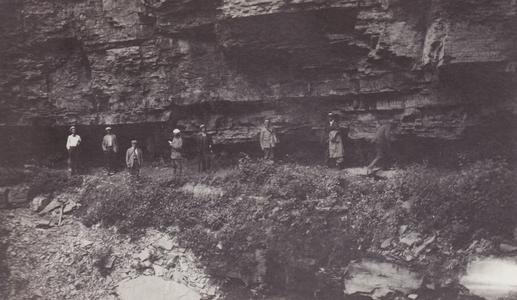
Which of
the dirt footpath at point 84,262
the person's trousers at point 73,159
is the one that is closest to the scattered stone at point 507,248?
the dirt footpath at point 84,262

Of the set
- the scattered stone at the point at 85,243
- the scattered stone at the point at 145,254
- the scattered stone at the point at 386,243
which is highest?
the scattered stone at the point at 386,243

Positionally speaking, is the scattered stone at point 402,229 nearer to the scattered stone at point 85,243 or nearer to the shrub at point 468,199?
the shrub at point 468,199

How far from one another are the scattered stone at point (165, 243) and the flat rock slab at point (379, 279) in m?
4.65

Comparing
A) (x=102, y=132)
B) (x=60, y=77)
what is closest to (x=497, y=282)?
(x=102, y=132)

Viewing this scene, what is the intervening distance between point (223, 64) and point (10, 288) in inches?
338

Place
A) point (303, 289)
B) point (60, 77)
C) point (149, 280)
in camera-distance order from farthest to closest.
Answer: point (60, 77) < point (149, 280) < point (303, 289)

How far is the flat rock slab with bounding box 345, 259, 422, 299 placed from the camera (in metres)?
9.52

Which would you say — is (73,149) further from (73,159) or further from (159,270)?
(159,270)

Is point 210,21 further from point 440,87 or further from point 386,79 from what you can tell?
point 440,87

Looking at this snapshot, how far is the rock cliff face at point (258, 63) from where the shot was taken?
11.9 metres

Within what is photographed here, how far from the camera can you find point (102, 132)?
16.5m

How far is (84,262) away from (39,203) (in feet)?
10.9

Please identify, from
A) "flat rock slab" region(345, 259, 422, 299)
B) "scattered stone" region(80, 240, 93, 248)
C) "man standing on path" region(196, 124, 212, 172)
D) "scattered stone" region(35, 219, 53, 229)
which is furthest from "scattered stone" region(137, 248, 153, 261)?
"flat rock slab" region(345, 259, 422, 299)

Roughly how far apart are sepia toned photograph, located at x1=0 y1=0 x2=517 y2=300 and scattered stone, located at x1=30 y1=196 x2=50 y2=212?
0.08 meters
